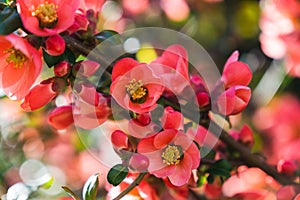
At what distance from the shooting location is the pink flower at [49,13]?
0.85 m

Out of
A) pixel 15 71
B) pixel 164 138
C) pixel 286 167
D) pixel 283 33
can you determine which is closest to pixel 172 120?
pixel 164 138

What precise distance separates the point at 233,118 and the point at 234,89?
2.16 ft

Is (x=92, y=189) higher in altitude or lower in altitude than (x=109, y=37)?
lower

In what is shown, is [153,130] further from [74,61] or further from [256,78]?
[256,78]

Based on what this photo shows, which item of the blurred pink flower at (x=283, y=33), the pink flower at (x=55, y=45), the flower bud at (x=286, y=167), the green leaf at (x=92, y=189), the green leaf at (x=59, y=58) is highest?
the pink flower at (x=55, y=45)

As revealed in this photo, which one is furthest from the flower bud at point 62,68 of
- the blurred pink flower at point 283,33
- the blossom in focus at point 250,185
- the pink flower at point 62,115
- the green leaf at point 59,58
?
the blurred pink flower at point 283,33

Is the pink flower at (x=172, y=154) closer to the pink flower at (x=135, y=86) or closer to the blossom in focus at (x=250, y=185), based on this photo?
the pink flower at (x=135, y=86)

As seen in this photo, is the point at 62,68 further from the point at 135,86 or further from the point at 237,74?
the point at 237,74

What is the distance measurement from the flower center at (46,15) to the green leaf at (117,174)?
23 cm

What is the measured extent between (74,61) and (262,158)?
437 mm

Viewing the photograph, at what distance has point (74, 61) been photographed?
92 centimetres

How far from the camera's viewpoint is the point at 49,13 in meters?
0.89

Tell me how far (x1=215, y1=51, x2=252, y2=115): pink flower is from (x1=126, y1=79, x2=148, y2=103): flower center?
5.6 inches

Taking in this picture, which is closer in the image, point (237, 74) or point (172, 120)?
point (172, 120)
